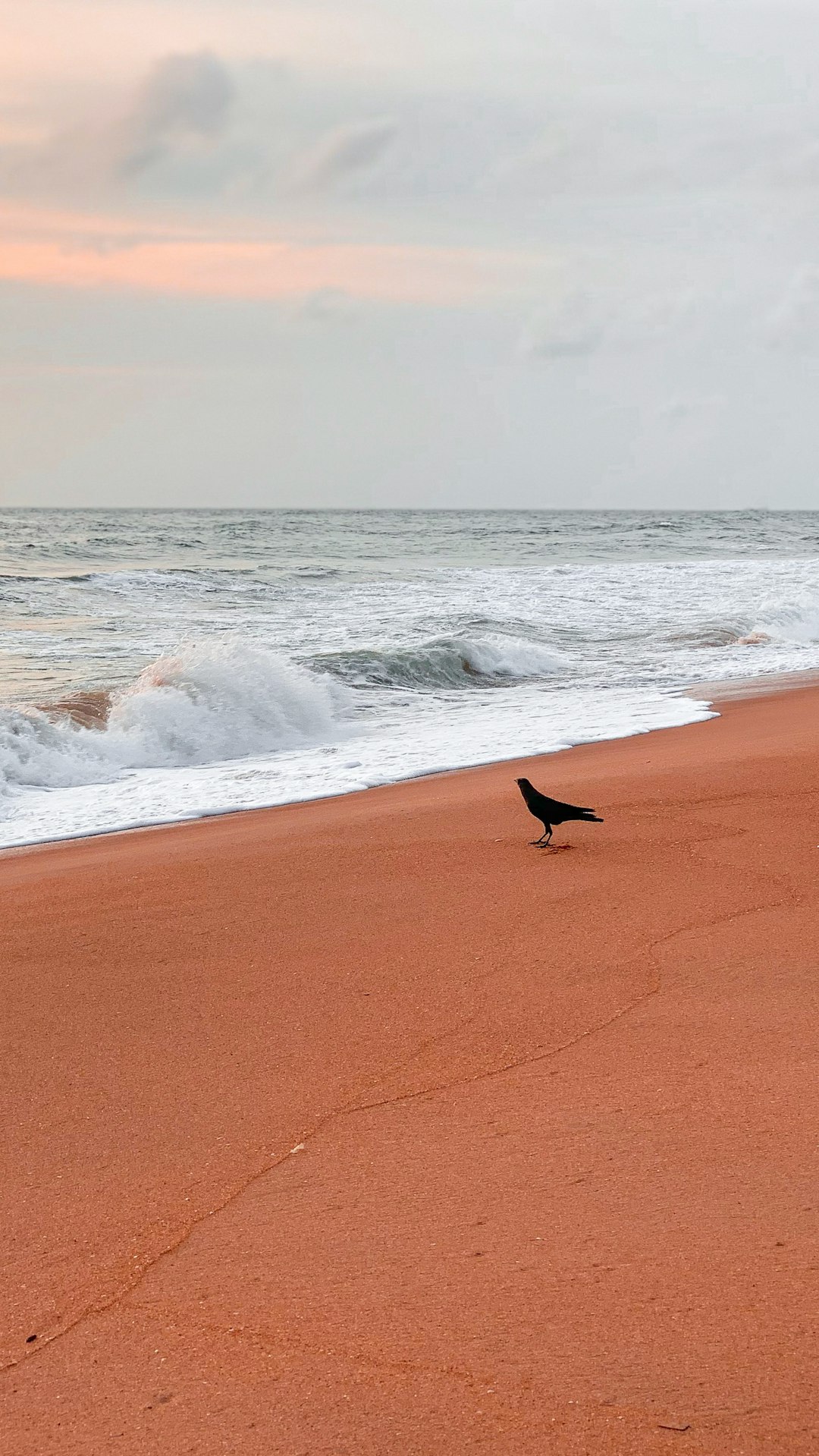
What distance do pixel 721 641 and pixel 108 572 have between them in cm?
1647

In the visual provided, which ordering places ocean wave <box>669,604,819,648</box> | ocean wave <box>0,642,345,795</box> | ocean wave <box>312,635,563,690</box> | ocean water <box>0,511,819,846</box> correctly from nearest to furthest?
→ ocean water <box>0,511,819,846</box> < ocean wave <box>0,642,345,795</box> < ocean wave <box>312,635,563,690</box> < ocean wave <box>669,604,819,648</box>

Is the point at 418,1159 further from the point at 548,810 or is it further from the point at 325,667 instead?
the point at 325,667

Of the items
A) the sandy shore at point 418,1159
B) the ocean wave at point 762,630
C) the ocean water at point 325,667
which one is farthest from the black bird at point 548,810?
the ocean wave at point 762,630

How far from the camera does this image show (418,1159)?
8.42ft

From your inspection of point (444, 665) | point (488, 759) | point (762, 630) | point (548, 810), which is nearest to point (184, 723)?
point (488, 759)

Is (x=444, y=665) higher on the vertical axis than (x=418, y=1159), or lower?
higher

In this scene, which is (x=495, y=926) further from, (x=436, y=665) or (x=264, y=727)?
(x=436, y=665)

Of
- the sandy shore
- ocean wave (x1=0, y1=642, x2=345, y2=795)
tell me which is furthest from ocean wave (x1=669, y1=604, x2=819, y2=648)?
the sandy shore

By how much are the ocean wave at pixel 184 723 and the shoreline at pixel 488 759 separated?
0.50 metres

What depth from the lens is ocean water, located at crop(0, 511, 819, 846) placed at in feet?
27.8

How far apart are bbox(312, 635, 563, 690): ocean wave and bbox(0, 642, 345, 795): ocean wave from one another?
1331 millimetres

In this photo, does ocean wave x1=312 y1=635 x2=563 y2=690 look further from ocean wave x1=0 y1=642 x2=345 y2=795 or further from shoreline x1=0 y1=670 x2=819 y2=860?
shoreline x1=0 y1=670 x2=819 y2=860

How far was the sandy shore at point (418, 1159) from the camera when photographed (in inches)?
71.9

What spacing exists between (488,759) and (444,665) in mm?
5592
